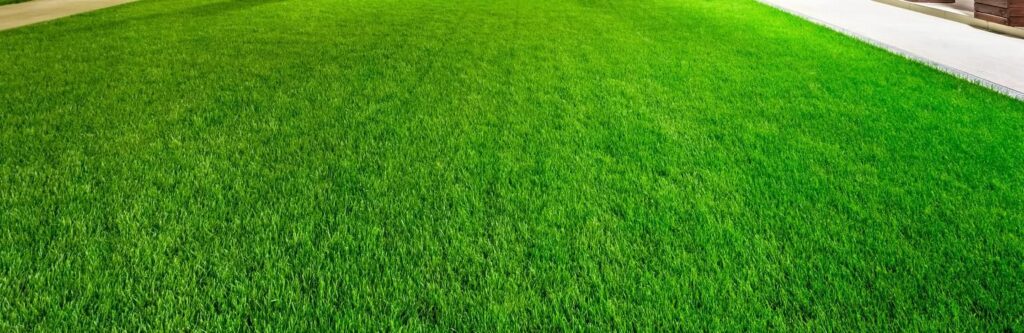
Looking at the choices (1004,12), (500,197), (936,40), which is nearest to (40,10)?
(500,197)

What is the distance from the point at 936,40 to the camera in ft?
20.2

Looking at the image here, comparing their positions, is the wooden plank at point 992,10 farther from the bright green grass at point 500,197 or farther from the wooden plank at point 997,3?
the bright green grass at point 500,197

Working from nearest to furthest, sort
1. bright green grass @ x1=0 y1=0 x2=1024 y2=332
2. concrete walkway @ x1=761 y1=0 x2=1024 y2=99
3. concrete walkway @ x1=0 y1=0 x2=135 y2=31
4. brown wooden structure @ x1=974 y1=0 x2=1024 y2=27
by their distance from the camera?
bright green grass @ x1=0 y1=0 x2=1024 y2=332
concrete walkway @ x1=761 y1=0 x2=1024 y2=99
brown wooden structure @ x1=974 y1=0 x2=1024 y2=27
concrete walkway @ x1=0 y1=0 x2=135 y2=31

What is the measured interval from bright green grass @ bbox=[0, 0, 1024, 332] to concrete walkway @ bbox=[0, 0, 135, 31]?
2977 millimetres

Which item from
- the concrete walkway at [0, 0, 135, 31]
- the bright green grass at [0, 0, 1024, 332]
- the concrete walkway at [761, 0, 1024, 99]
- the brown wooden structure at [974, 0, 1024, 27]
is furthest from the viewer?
the concrete walkway at [0, 0, 135, 31]

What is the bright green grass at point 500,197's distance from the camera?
63.4 inches

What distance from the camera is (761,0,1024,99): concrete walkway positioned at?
454cm

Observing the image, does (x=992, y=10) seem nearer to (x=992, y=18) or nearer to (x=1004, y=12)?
(x=992, y=18)

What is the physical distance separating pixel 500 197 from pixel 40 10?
881cm

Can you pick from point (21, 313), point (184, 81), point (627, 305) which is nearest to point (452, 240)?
point (627, 305)

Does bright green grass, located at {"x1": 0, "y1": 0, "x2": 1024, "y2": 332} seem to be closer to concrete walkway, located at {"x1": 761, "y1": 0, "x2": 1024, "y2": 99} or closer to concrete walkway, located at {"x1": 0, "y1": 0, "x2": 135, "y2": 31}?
concrete walkway, located at {"x1": 761, "y1": 0, "x2": 1024, "y2": 99}

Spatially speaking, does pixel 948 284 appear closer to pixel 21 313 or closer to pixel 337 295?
pixel 337 295

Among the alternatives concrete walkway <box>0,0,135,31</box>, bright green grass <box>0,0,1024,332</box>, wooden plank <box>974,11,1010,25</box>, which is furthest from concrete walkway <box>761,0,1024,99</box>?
concrete walkway <box>0,0,135,31</box>

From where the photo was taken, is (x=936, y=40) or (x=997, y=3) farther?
(x=997, y=3)
